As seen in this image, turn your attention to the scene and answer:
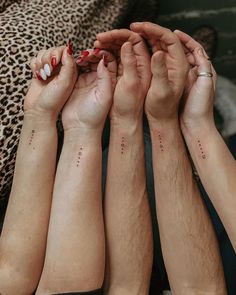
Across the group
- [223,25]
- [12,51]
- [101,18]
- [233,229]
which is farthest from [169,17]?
[233,229]

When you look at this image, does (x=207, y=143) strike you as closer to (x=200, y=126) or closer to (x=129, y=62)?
(x=200, y=126)

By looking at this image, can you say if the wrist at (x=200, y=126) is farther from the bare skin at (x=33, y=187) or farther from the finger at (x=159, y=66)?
the bare skin at (x=33, y=187)

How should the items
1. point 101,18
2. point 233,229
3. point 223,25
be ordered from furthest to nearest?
point 223,25 < point 101,18 < point 233,229

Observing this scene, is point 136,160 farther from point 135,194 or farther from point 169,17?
point 169,17

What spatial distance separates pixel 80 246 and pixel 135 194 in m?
0.18

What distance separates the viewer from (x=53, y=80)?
1120 millimetres

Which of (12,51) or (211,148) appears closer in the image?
(211,148)

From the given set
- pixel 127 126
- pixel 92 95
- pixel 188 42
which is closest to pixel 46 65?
pixel 92 95

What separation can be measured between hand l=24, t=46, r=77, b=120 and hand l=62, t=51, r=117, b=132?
1.1 inches

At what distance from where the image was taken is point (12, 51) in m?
1.29

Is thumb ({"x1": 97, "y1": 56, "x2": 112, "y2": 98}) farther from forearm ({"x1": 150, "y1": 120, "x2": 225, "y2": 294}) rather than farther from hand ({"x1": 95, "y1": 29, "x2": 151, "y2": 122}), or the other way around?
forearm ({"x1": 150, "y1": 120, "x2": 225, "y2": 294})

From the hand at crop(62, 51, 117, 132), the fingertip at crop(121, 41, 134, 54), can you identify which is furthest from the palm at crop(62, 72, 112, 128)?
the fingertip at crop(121, 41, 134, 54)

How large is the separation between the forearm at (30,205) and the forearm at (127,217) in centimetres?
15

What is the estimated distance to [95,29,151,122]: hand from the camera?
1.06 metres
